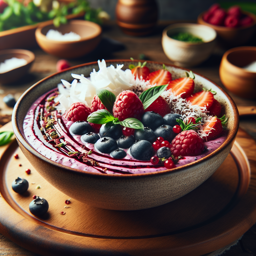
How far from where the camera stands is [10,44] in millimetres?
2695

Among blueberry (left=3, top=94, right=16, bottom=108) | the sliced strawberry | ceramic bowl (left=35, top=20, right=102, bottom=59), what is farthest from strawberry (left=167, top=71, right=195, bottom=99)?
ceramic bowl (left=35, top=20, right=102, bottom=59)

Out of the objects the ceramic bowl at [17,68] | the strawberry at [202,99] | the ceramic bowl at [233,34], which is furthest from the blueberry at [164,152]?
the ceramic bowl at [233,34]

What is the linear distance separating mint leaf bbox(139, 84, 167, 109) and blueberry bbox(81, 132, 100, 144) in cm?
28

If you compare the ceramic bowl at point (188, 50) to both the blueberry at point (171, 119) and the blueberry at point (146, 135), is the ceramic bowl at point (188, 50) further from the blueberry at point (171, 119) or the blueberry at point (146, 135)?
the blueberry at point (146, 135)

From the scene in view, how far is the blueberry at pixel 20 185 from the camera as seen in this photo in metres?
1.19

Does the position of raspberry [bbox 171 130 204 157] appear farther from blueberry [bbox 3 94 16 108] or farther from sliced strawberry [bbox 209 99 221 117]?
blueberry [bbox 3 94 16 108]

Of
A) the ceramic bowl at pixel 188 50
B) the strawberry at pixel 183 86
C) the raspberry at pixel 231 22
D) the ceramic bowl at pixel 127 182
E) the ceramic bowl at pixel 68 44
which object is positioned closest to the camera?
the ceramic bowl at pixel 127 182

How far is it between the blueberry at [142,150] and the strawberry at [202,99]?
16.5 inches

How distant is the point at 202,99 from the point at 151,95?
10.5 inches

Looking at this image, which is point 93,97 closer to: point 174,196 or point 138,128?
point 138,128

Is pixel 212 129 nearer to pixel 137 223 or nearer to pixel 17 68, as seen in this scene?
pixel 137 223

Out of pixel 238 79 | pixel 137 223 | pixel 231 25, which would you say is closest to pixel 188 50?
pixel 238 79

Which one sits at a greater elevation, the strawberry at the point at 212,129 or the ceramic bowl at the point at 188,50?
the strawberry at the point at 212,129

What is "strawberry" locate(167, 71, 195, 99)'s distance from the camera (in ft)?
4.63
